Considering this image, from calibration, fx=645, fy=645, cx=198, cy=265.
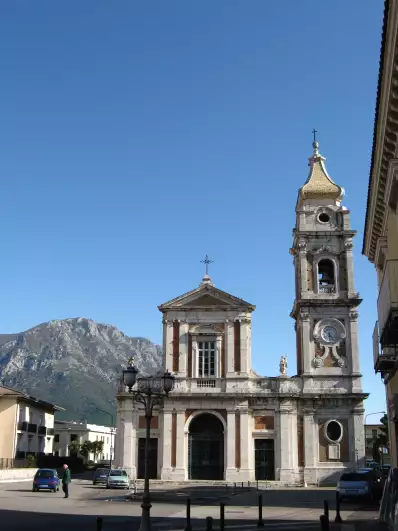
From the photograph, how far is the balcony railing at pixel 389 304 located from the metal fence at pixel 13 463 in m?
36.8

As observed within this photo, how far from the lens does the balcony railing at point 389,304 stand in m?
17.9

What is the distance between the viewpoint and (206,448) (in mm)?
46500

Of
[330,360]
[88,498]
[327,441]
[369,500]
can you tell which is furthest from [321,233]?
[88,498]

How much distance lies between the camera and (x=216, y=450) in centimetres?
4644

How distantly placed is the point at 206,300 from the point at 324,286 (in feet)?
29.0

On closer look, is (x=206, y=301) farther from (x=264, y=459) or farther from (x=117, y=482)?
(x=117, y=482)

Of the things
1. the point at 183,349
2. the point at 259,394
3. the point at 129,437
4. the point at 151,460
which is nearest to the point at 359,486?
the point at 259,394

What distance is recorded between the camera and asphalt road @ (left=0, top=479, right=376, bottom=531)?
20.3 m

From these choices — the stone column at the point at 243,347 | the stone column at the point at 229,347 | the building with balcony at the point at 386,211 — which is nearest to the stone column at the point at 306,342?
the stone column at the point at 243,347

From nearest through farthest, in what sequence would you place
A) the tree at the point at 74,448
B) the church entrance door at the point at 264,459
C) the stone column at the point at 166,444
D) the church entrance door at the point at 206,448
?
1. the stone column at the point at 166,444
2. the church entrance door at the point at 264,459
3. the church entrance door at the point at 206,448
4. the tree at the point at 74,448

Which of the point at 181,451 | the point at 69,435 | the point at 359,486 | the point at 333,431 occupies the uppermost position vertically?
the point at 333,431

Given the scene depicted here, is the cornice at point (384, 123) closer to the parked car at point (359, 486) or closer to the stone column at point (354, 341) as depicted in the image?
the parked car at point (359, 486)

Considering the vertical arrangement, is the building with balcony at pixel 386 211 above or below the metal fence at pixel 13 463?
above

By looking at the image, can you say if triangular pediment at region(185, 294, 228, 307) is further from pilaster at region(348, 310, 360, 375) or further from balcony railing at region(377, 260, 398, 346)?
balcony railing at region(377, 260, 398, 346)
